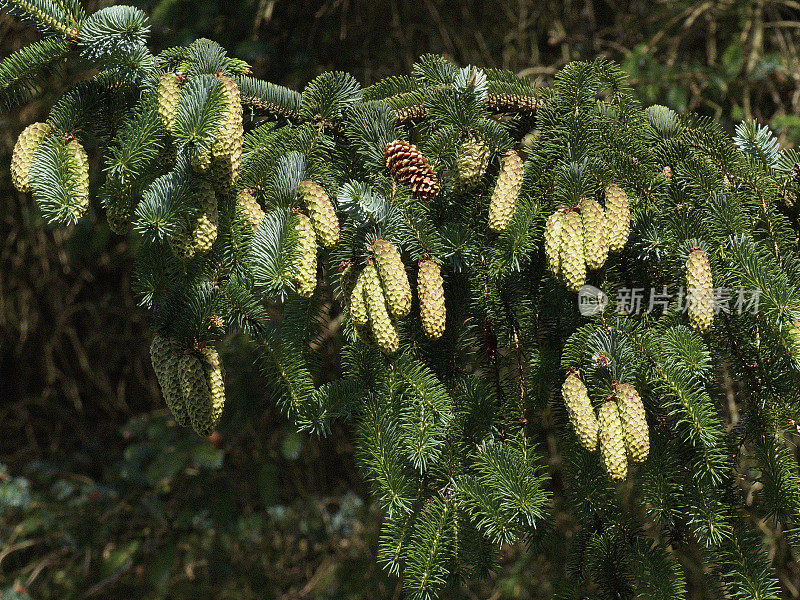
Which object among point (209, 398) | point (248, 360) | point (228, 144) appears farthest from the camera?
point (248, 360)

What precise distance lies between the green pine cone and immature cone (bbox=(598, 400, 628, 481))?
0.56m

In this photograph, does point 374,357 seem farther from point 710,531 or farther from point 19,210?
point 19,210

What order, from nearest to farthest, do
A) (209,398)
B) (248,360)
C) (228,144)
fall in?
1. (228,144)
2. (209,398)
3. (248,360)

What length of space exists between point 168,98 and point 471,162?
0.45m

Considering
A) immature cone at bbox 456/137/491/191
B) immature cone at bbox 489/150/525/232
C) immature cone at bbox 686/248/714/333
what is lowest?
immature cone at bbox 686/248/714/333

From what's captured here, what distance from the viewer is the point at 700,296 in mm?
1017

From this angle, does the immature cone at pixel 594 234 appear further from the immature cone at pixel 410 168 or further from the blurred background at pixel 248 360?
the blurred background at pixel 248 360

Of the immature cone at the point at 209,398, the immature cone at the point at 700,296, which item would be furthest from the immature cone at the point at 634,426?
the immature cone at the point at 209,398

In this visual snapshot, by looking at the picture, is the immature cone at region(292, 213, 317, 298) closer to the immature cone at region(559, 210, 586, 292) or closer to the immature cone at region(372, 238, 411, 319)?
the immature cone at region(372, 238, 411, 319)

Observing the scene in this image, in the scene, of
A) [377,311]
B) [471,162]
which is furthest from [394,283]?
[471,162]

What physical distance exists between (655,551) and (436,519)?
359mm

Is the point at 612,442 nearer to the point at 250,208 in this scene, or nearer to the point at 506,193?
the point at 506,193

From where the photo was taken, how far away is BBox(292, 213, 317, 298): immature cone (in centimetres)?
96

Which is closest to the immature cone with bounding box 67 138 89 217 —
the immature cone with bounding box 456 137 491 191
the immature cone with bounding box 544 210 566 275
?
the immature cone with bounding box 456 137 491 191
